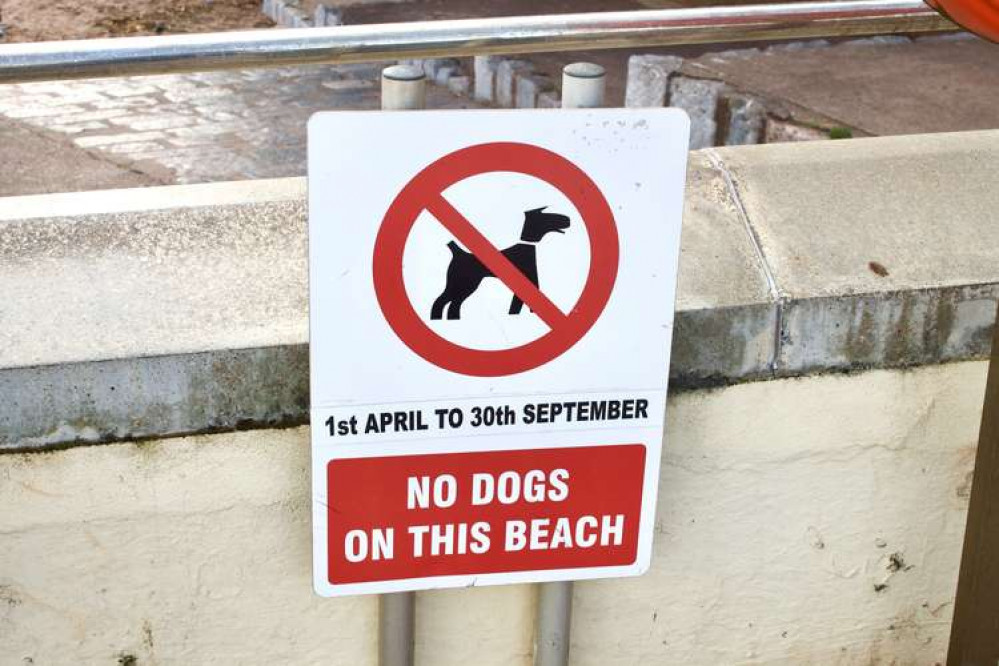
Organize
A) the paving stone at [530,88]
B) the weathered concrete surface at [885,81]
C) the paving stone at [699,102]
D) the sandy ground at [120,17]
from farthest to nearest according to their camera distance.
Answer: the sandy ground at [120,17], the paving stone at [530,88], the paving stone at [699,102], the weathered concrete surface at [885,81]

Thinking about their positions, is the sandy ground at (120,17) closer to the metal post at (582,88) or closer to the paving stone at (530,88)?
the paving stone at (530,88)

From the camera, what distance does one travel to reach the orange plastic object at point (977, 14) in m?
1.63

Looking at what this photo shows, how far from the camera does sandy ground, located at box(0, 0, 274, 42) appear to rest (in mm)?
8906

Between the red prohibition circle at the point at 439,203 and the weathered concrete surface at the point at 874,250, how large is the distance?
0.38m

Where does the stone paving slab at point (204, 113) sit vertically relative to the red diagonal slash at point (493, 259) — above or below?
below

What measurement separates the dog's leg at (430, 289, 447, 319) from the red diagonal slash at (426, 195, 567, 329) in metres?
0.07

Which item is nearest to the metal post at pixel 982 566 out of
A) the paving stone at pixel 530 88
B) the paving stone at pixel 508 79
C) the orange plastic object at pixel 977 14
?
the orange plastic object at pixel 977 14

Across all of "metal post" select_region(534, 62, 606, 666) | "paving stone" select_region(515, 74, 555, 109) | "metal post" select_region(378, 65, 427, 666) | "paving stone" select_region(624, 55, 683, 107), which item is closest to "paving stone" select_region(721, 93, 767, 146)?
"paving stone" select_region(624, 55, 683, 107)

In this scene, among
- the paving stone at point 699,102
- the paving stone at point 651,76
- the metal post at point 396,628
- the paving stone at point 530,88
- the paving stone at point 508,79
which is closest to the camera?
the metal post at point 396,628

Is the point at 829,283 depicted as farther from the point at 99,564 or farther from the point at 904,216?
the point at 99,564

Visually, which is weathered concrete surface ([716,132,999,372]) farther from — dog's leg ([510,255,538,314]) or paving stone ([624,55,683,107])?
paving stone ([624,55,683,107])

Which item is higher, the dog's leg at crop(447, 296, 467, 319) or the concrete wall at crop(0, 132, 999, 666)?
the dog's leg at crop(447, 296, 467, 319)

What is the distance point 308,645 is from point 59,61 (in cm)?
93

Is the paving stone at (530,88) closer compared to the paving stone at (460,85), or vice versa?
the paving stone at (530,88)
